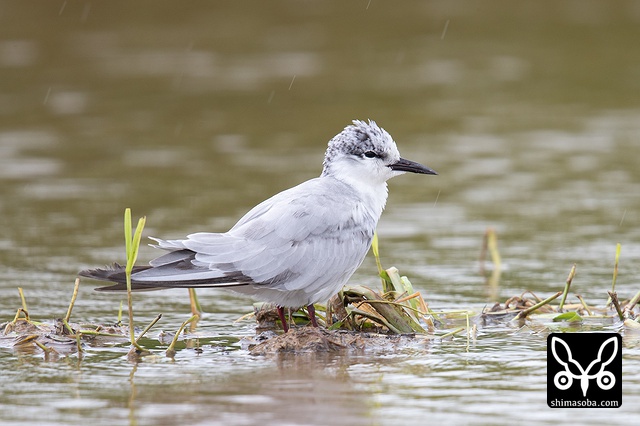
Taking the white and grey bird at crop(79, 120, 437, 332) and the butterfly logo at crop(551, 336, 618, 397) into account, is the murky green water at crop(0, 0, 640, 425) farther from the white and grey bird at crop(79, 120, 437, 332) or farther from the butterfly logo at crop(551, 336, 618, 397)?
the white and grey bird at crop(79, 120, 437, 332)

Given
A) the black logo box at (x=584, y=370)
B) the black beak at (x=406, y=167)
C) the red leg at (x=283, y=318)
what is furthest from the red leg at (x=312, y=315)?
the black logo box at (x=584, y=370)

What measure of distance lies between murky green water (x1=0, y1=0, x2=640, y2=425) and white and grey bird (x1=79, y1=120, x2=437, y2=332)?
42 cm

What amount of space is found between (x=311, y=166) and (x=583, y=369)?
245 inches

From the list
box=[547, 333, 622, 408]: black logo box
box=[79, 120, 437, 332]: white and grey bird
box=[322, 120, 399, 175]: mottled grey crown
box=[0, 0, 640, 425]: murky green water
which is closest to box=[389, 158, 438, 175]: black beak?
box=[322, 120, 399, 175]: mottled grey crown

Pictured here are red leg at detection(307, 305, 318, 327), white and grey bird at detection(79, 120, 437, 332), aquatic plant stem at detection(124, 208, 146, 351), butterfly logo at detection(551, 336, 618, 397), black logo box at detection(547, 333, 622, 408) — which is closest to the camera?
black logo box at detection(547, 333, 622, 408)

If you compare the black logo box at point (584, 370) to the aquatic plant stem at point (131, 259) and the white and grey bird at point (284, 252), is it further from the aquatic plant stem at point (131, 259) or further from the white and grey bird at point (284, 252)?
the aquatic plant stem at point (131, 259)

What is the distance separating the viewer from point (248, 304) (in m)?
7.71

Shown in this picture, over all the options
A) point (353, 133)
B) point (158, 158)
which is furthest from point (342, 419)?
point (158, 158)

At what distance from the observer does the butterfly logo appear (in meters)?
5.36

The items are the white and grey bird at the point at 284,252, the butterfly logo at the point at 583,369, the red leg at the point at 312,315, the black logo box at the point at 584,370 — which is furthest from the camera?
the red leg at the point at 312,315

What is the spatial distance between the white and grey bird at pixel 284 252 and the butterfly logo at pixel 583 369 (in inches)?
52.3

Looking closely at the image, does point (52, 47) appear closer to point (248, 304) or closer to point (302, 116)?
point (302, 116)

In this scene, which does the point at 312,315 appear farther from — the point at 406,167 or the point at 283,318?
the point at 406,167

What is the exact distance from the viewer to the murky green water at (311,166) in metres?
5.45
